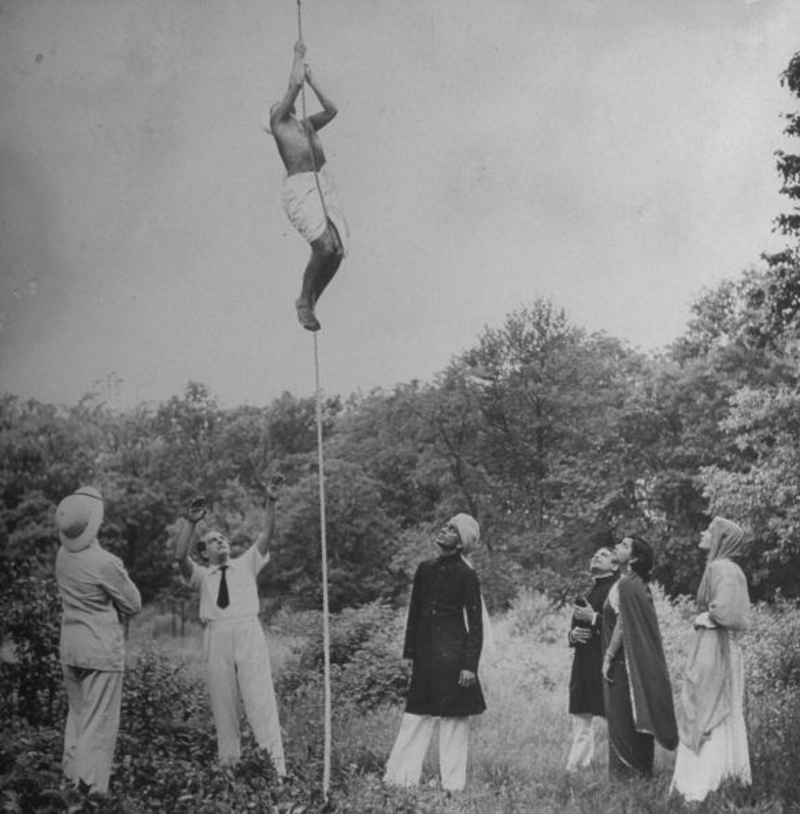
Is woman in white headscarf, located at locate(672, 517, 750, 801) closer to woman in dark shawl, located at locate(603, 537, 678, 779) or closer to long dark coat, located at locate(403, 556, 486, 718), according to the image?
woman in dark shawl, located at locate(603, 537, 678, 779)

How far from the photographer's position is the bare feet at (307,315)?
6707 mm

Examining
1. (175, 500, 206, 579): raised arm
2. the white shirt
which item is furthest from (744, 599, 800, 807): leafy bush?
(175, 500, 206, 579): raised arm

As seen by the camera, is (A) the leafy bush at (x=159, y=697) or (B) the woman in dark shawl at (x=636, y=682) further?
(A) the leafy bush at (x=159, y=697)

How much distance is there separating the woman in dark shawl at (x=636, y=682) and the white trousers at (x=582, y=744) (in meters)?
0.34

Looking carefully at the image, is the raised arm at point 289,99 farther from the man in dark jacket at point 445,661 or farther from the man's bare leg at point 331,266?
the man in dark jacket at point 445,661

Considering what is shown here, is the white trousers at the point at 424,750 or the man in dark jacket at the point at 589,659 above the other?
the man in dark jacket at the point at 589,659

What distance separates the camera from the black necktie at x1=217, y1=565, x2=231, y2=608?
5348 millimetres

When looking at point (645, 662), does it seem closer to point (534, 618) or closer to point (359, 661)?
point (359, 661)

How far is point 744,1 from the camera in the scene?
793 cm

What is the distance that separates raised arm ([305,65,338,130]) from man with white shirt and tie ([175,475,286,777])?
2630 mm

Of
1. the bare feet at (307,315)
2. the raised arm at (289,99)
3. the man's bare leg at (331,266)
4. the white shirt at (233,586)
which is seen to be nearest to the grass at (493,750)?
the white shirt at (233,586)

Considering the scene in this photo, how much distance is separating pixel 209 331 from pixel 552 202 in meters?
3.22

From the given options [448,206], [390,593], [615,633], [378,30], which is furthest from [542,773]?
[378,30]

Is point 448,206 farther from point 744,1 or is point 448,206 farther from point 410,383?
point 744,1
